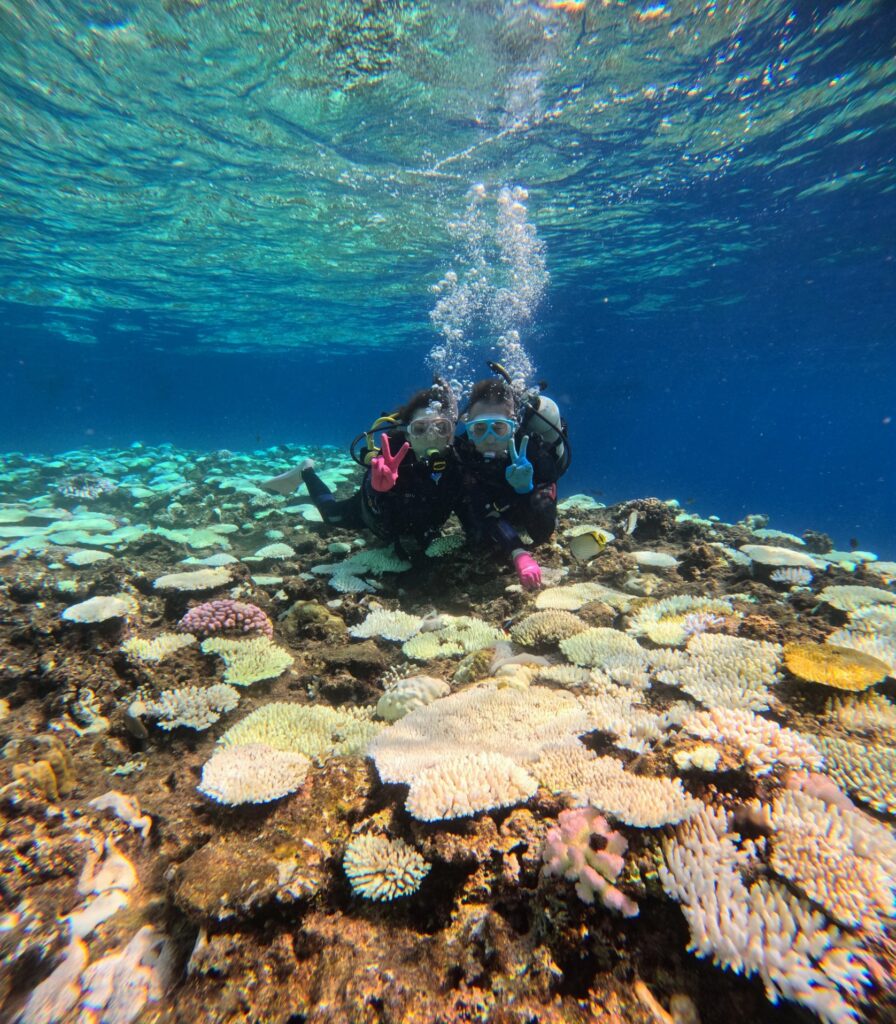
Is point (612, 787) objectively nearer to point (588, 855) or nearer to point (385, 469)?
point (588, 855)

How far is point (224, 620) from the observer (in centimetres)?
495

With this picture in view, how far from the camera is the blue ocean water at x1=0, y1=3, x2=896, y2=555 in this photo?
10891 millimetres

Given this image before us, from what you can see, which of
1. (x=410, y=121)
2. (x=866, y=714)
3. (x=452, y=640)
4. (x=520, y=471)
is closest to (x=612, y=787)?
(x=866, y=714)

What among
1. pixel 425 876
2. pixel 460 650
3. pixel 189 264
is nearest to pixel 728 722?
pixel 425 876

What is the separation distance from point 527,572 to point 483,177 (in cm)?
1552

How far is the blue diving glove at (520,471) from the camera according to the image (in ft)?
21.1

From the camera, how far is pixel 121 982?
1995 millimetres

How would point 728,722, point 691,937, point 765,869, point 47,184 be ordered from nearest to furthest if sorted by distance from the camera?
point 691,937, point 765,869, point 728,722, point 47,184

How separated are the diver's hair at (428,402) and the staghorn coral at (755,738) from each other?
17.6ft

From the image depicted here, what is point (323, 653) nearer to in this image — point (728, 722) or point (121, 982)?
point (121, 982)

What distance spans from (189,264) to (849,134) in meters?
26.9

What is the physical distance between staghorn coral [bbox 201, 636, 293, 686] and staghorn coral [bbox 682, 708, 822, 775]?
3.36 m

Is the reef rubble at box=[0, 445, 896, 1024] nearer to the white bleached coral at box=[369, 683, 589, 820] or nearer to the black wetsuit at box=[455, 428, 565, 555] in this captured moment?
the white bleached coral at box=[369, 683, 589, 820]

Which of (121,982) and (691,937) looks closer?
(691,937)
